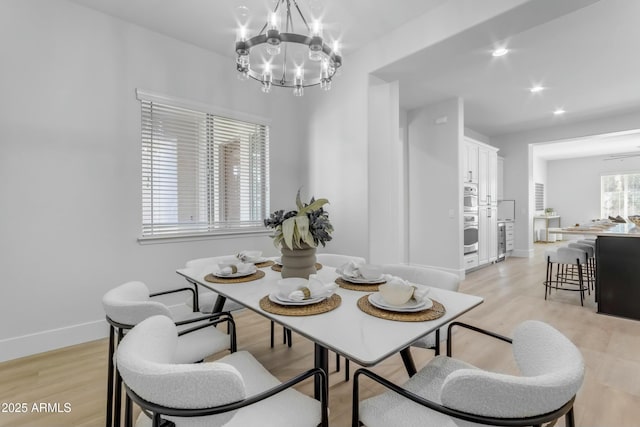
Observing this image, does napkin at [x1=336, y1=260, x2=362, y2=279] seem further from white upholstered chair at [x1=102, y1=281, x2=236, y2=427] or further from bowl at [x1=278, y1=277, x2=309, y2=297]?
white upholstered chair at [x1=102, y1=281, x2=236, y2=427]

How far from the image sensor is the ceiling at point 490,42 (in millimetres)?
2391

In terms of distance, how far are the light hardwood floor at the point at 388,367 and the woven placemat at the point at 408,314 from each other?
0.81m

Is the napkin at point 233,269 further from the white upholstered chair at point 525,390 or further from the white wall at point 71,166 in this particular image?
the white wall at point 71,166

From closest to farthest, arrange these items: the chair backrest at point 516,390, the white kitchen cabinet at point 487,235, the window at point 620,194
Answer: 1. the chair backrest at point 516,390
2. the white kitchen cabinet at point 487,235
3. the window at point 620,194

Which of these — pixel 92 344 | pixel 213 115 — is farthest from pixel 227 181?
pixel 92 344

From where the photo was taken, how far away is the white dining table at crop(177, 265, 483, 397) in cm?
87

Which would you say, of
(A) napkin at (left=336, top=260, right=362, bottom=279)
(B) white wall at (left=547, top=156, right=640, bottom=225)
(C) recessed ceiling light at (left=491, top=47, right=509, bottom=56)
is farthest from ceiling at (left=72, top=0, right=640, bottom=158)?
(B) white wall at (left=547, top=156, right=640, bottom=225)

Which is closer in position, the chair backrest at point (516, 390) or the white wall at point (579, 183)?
the chair backrest at point (516, 390)

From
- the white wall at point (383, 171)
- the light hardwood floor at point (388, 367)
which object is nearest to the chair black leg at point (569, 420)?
the light hardwood floor at point (388, 367)

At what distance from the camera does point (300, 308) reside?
1.21 m

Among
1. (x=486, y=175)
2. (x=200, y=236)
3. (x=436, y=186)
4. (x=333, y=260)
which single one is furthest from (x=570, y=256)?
(x=200, y=236)

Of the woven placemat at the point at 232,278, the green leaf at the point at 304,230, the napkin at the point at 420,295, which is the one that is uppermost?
the green leaf at the point at 304,230

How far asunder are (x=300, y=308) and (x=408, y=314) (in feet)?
1.42

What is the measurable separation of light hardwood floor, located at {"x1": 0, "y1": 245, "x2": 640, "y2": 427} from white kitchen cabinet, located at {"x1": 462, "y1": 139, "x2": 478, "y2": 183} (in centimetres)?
236
